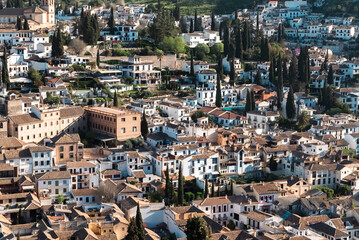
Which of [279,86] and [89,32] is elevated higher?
[89,32]

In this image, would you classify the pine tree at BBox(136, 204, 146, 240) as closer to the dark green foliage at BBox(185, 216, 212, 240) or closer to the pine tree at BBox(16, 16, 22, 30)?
the dark green foliage at BBox(185, 216, 212, 240)

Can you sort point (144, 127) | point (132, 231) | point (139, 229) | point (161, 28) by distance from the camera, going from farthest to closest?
point (161, 28)
point (144, 127)
point (139, 229)
point (132, 231)

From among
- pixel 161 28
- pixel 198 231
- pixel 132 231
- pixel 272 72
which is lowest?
pixel 132 231

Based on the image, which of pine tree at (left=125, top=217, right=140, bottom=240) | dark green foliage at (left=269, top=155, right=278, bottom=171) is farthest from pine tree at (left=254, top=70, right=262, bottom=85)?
pine tree at (left=125, top=217, right=140, bottom=240)

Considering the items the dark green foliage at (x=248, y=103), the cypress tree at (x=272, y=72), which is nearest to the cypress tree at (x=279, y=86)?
the cypress tree at (x=272, y=72)

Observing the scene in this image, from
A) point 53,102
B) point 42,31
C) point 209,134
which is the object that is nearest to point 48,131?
point 53,102

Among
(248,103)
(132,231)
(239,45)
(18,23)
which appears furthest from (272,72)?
(132,231)

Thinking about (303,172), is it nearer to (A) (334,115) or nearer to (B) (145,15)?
(A) (334,115)

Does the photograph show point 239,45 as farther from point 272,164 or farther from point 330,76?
point 272,164
